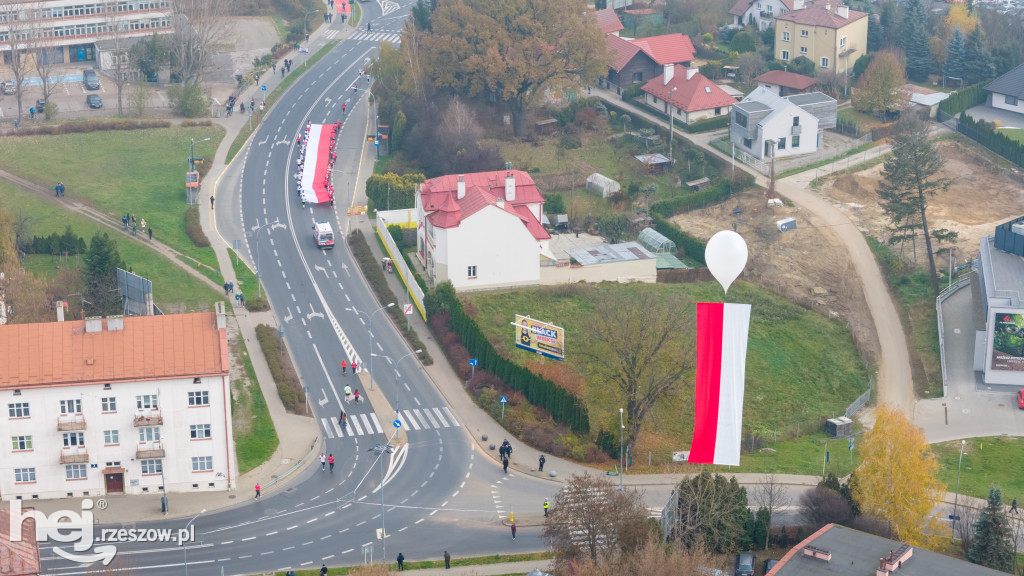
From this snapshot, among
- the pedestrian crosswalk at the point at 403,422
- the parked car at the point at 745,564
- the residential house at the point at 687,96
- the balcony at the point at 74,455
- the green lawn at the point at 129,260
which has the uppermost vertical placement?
the residential house at the point at 687,96

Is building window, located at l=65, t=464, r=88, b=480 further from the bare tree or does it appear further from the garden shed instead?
the garden shed

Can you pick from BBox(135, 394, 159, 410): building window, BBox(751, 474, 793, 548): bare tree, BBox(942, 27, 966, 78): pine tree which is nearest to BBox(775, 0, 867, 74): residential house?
BBox(942, 27, 966, 78): pine tree

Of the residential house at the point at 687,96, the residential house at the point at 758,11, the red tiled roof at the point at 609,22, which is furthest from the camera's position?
the red tiled roof at the point at 609,22

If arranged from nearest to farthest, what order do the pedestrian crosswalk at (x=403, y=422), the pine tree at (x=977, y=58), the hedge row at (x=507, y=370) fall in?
the hedge row at (x=507, y=370), the pedestrian crosswalk at (x=403, y=422), the pine tree at (x=977, y=58)

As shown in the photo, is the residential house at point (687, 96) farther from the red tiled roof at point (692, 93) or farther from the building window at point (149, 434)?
the building window at point (149, 434)

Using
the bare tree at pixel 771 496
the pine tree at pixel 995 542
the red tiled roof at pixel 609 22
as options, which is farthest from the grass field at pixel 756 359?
the red tiled roof at pixel 609 22

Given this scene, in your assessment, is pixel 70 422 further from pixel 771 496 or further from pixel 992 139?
pixel 992 139

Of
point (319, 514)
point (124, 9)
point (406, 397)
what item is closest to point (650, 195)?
point (406, 397)

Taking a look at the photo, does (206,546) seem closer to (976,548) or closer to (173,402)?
(173,402)
